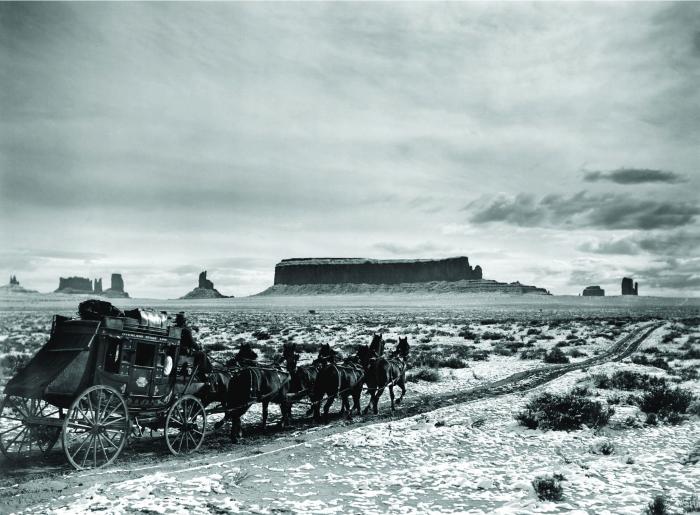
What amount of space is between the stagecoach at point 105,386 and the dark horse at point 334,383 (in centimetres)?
298

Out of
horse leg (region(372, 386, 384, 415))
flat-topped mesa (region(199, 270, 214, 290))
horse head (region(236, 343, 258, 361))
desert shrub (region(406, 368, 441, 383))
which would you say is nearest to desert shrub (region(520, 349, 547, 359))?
desert shrub (region(406, 368, 441, 383))

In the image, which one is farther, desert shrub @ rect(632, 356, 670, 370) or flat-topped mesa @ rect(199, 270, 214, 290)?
flat-topped mesa @ rect(199, 270, 214, 290)

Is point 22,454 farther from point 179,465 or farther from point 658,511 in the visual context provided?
point 658,511

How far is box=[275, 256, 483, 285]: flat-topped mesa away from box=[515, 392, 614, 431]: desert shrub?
173043 millimetres

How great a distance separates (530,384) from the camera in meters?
18.0

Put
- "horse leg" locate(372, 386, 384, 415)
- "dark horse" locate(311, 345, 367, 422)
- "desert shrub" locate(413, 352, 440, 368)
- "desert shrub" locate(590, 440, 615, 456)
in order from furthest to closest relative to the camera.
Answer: "desert shrub" locate(413, 352, 440, 368), "horse leg" locate(372, 386, 384, 415), "dark horse" locate(311, 345, 367, 422), "desert shrub" locate(590, 440, 615, 456)

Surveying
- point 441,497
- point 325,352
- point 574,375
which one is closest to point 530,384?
point 574,375

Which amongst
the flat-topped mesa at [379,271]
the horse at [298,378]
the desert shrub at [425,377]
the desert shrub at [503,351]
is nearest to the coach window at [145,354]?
the horse at [298,378]

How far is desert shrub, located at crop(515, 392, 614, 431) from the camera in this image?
11891 mm

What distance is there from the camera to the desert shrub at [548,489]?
779 centimetres

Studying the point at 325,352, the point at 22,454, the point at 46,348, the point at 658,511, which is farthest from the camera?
the point at 325,352

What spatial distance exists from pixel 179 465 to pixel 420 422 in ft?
17.9

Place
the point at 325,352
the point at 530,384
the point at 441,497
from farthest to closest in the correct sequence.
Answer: the point at 530,384 < the point at 325,352 < the point at 441,497

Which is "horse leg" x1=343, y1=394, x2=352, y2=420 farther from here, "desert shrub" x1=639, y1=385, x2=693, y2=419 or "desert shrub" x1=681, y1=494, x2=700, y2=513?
"desert shrub" x1=681, y1=494, x2=700, y2=513
